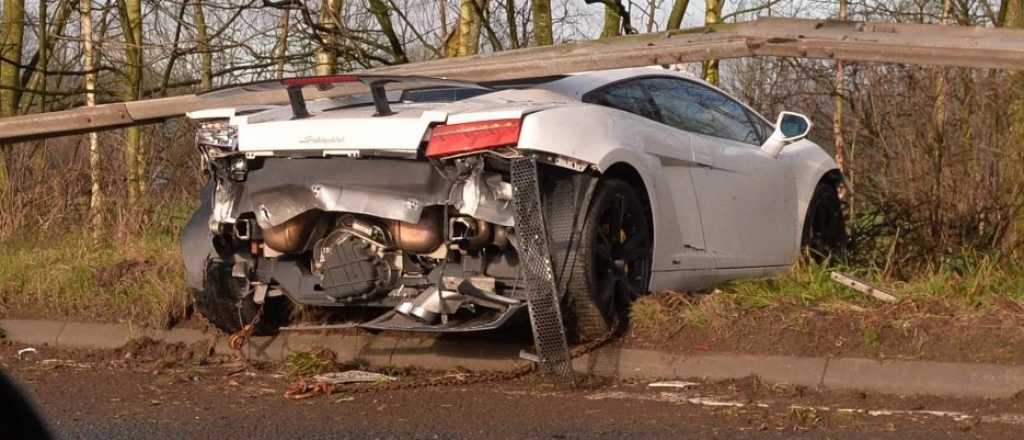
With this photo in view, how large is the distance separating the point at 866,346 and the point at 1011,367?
2.39 feet

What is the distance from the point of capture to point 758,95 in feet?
46.9

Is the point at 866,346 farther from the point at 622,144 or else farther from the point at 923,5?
the point at 923,5

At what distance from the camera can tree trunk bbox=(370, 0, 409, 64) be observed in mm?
16172

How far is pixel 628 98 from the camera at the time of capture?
831 centimetres

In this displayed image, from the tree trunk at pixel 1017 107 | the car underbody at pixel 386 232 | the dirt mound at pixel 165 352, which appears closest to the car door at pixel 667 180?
the car underbody at pixel 386 232

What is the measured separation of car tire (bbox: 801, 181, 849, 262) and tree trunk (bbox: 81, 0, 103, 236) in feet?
17.6

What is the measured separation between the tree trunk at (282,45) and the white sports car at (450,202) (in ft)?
28.1

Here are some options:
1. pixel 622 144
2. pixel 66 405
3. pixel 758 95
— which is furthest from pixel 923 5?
pixel 66 405

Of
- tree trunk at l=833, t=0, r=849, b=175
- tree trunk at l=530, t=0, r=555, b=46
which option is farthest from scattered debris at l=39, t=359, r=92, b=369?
tree trunk at l=530, t=0, r=555, b=46

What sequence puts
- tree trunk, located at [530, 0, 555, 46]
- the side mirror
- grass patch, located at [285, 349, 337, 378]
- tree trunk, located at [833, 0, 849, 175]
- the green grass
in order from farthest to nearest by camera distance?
tree trunk, located at [530, 0, 555, 46]
tree trunk, located at [833, 0, 849, 175]
the side mirror
grass patch, located at [285, 349, 337, 378]
the green grass

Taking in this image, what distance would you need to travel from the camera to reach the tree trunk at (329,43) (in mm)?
15398

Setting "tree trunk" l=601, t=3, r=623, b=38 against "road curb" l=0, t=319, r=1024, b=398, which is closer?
"road curb" l=0, t=319, r=1024, b=398

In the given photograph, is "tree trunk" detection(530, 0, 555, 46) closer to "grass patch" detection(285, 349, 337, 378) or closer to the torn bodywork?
"grass patch" detection(285, 349, 337, 378)

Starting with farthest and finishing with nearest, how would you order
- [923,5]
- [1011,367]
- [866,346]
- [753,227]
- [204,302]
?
[923,5] → [753,227] → [204,302] → [866,346] → [1011,367]
